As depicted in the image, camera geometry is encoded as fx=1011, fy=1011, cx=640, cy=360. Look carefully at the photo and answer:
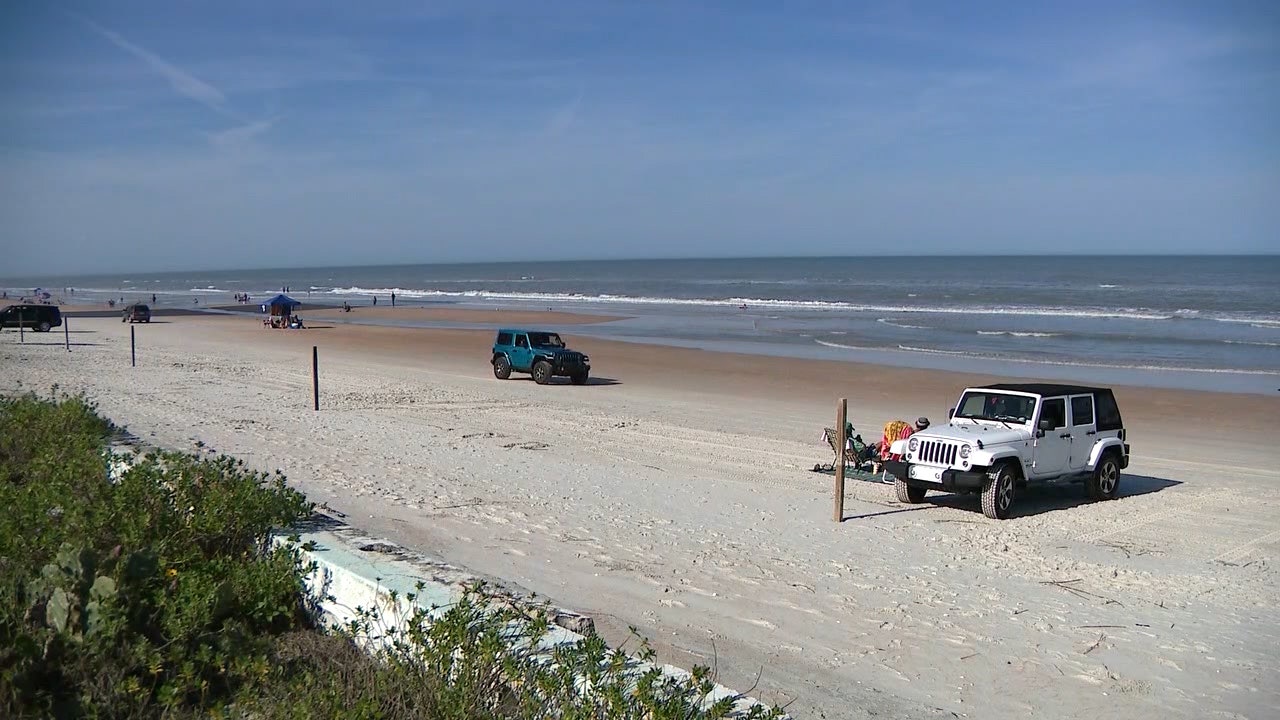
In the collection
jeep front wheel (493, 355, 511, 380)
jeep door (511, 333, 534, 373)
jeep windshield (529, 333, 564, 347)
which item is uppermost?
jeep windshield (529, 333, 564, 347)

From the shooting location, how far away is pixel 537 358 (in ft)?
90.9

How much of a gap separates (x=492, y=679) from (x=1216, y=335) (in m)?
47.6

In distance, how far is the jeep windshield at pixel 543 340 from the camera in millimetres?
28250

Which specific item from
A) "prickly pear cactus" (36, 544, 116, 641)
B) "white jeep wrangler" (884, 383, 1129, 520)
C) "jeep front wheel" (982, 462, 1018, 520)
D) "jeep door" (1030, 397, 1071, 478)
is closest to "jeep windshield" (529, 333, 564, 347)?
"white jeep wrangler" (884, 383, 1129, 520)

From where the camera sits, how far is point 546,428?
18.4 meters

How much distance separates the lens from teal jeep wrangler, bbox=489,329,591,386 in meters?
27.4

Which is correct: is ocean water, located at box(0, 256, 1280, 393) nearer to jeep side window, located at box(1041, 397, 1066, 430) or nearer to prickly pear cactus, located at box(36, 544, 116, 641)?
jeep side window, located at box(1041, 397, 1066, 430)

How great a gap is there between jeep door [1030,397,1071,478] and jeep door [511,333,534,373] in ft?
55.5

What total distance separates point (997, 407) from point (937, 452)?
148cm

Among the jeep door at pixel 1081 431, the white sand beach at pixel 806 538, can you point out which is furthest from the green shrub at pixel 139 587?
the jeep door at pixel 1081 431

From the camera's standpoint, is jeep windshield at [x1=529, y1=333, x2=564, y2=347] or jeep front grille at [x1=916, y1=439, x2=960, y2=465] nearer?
jeep front grille at [x1=916, y1=439, x2=960, y2=465]

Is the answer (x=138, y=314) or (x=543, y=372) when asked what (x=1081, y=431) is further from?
(x=138, y=314)

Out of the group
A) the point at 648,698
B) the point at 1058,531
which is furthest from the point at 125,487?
the point at 1058,531

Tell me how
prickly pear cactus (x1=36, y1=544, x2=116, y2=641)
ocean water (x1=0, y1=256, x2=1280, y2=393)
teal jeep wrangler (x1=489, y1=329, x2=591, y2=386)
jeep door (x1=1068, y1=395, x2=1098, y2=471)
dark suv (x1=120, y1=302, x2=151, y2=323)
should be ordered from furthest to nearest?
1. dark suv (x1=120, y1=302, x2=151, y2=323)
2. ocean water (x1=0, y1=256, x2=1280, y2=393)
3. teal jeep wrangler (x1=489, y1=329, x2=591, y2=386)
4. jeep door (x1=1068, y1=395, x2=1098, y2=471)
5. prickly pear cactus (x1=36, y1=544, x2=116, y2=641)
